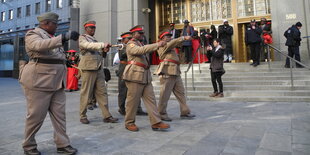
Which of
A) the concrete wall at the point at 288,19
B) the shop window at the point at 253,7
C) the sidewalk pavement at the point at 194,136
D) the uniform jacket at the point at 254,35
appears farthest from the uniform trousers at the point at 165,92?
the shop window at the point at 253,7

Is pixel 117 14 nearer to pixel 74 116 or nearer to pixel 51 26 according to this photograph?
pixel 74 116

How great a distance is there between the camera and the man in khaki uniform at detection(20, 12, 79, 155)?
2939 millimetres

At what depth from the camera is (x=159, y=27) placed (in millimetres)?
16094

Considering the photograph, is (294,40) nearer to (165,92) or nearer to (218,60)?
(218,60)

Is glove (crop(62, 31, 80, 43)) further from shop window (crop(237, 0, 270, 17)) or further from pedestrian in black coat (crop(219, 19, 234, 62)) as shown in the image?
shop window (crop(237, 0, 270, 17))

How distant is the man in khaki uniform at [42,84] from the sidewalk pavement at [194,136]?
0.91ft

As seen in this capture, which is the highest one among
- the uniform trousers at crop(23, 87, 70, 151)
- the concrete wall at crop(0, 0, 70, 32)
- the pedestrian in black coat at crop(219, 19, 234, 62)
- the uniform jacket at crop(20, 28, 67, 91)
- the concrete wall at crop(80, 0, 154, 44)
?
the concrete wall at crop(0, 0, 70, 32)

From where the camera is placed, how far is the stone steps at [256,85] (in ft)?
23.6

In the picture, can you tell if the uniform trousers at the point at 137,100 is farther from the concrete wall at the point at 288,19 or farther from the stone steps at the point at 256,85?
the concrete wall at the point at 288,19

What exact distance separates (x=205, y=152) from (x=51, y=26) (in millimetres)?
2740

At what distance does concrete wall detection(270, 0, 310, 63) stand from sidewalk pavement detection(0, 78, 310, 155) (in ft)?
21.8

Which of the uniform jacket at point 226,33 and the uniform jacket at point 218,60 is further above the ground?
the uniform jacket at point 226,33

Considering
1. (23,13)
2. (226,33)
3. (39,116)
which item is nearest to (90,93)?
(39,116)

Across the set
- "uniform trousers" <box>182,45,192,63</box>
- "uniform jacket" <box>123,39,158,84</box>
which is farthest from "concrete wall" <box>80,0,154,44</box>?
"uniform jacket" <box>123,39,158,84</box>
